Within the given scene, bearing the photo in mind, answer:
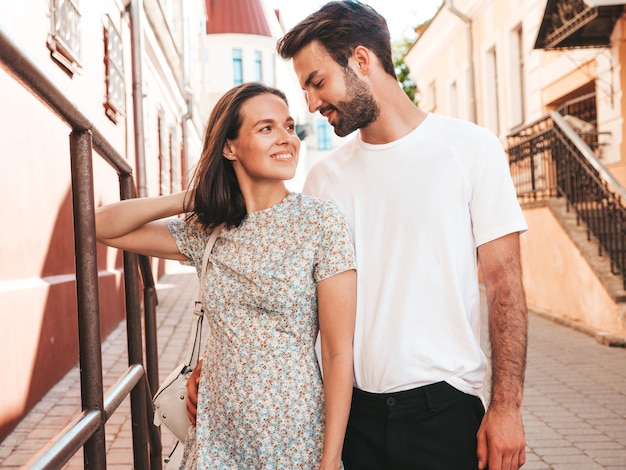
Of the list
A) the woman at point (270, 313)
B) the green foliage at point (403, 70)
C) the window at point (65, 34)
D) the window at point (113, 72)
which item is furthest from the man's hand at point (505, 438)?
the green foliage at point (403, 70)

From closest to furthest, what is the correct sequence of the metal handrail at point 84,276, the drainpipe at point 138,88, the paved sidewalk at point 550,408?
the metal handrail at point 84,276 < the paved sidewalk at point 550,408 < the drainpipe at point 138,88

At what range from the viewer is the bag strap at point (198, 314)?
224cm

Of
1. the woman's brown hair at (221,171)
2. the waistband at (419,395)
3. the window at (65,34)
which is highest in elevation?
the window at (65,34)

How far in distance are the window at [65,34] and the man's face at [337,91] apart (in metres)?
4.74

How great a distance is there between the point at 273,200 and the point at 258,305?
0.31 metres

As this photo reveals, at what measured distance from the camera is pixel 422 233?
7.22 ft

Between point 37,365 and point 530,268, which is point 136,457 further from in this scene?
point 530,268

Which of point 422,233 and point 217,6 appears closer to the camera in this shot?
point 422,233

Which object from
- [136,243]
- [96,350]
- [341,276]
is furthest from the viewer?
[136,243]

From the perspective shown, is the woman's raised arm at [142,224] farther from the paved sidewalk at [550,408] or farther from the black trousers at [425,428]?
the paved sidewalk at [550,408]

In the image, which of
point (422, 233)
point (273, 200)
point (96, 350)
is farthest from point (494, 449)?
point (96, 350)

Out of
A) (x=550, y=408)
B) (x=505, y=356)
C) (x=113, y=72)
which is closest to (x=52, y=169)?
(x=113, y=72)

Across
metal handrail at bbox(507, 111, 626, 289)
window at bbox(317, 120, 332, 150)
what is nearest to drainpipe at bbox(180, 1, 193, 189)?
metal handrail at bbox(507, 111, 626, 289)

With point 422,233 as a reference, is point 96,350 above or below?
below
